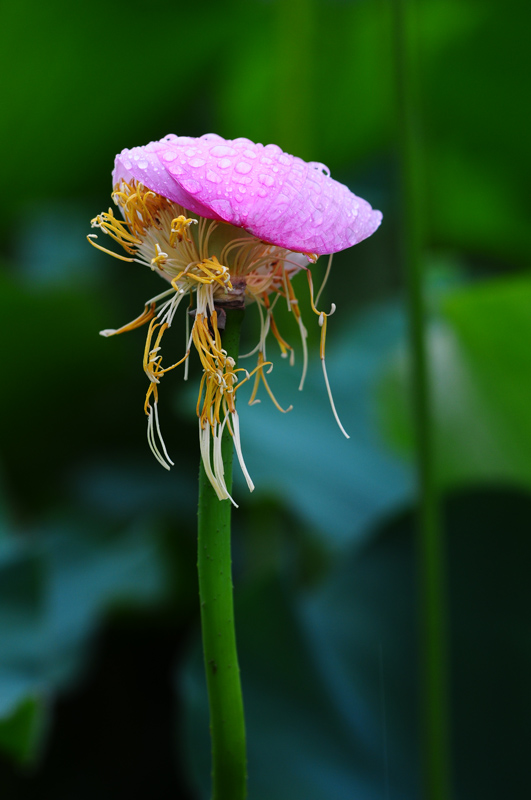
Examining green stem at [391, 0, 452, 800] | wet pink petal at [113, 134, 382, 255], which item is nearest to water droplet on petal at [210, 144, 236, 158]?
wet pink petal at [113, 134, 382, 255]

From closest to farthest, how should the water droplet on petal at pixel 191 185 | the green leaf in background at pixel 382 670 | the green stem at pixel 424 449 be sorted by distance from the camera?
the water droplet on petal at pixel 191 185 → the green stem at pixel 424 449 → the green leaf in background at pixel 382 670

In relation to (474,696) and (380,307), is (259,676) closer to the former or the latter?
(474,696)

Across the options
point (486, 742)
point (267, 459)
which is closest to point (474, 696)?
point (486, 742)

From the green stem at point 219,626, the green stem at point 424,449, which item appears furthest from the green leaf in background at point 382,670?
the green stem at point 219,626

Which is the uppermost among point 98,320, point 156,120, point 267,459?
point 156,120

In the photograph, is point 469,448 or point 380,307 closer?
point 469,448

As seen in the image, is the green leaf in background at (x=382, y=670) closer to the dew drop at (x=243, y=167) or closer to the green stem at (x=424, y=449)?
the green stem at (x=424, y=449)
